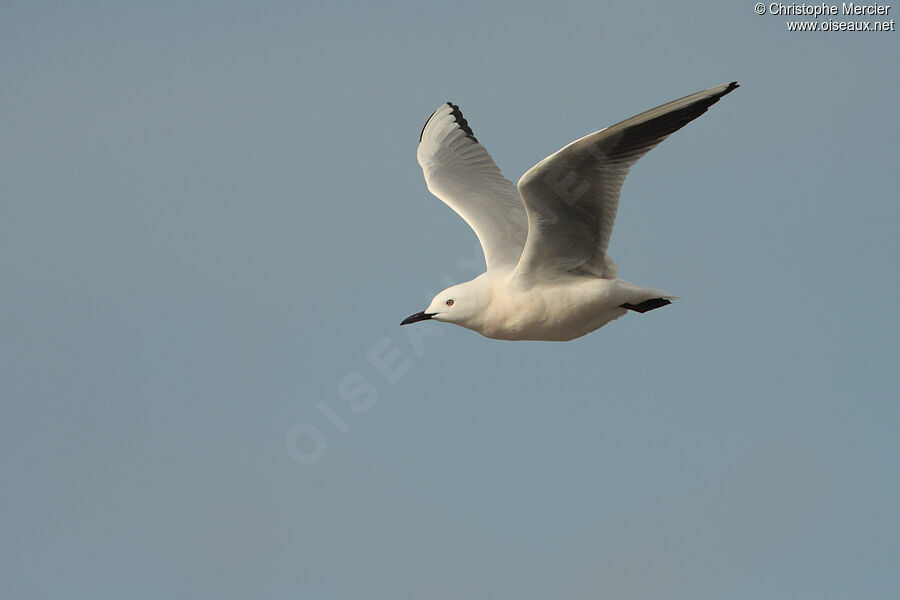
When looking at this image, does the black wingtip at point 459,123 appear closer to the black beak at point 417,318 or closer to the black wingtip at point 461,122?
the black wingtip at point 461,122

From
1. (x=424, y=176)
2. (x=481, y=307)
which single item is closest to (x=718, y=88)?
(x=481, y=307)

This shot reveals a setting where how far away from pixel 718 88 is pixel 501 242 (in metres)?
4.95

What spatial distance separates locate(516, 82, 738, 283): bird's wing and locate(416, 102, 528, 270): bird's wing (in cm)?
157

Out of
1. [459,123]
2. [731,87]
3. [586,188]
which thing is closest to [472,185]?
[459,123]

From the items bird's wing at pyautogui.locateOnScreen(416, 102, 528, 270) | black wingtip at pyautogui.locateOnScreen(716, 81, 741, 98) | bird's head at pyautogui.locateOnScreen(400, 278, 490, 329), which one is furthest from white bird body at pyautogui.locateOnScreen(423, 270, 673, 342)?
black wingtip at pyautogui.locateOnScreen(716, 81, 741, 98)

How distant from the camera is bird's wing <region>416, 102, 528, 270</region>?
17.7 meters

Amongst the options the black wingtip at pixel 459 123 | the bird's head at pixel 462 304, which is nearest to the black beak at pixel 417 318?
the bird's head at pixel 462 304

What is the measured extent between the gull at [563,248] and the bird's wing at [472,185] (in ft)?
0.08

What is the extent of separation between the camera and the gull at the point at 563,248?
45.9 feet

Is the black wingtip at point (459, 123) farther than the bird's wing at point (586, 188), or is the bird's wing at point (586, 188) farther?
the black wingtip at point (459, 123)

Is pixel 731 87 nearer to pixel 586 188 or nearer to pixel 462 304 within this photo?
pixel 586 188

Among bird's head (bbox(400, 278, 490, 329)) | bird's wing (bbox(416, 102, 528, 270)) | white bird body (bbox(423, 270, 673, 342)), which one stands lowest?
white bird body (bbox(423, 270, 673, 342))

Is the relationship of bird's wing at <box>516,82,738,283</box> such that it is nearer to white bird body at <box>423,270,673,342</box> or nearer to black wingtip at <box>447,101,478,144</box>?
white bird body at <box>423,270,673,342</box>

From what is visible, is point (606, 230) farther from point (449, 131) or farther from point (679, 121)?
point (449, 131)
